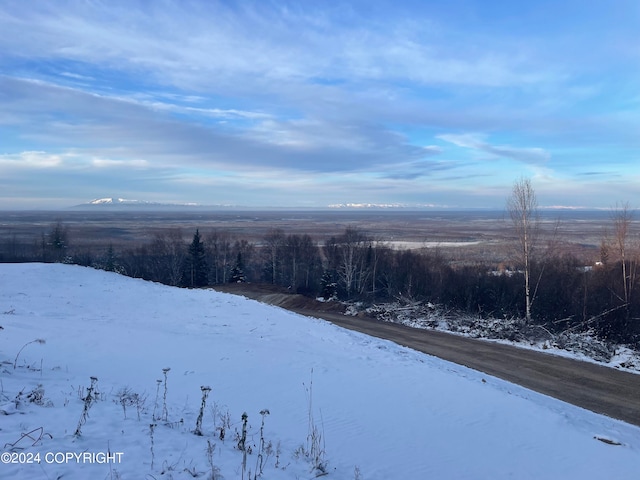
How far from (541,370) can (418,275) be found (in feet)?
60.2

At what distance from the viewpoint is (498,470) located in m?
5.59

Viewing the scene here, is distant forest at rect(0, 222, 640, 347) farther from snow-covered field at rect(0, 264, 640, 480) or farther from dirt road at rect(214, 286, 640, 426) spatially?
snow-covered field at rect(0, 264, 640, 480)

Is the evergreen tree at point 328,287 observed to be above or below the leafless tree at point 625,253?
below

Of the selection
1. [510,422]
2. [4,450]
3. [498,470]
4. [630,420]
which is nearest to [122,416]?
[4,450]

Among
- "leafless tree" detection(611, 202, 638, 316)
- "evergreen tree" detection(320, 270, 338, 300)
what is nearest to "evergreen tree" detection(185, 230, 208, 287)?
"evergreen tree" detection(320, 270, 338, 300)

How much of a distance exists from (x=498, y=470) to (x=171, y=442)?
13.2ft

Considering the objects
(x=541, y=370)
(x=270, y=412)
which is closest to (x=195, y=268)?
(x=541, y=370)

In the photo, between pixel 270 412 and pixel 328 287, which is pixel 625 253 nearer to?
pixel 328 287

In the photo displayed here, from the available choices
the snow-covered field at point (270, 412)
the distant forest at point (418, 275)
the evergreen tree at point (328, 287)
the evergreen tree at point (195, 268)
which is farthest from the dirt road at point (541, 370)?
the evergreen tree at point (195, 268)

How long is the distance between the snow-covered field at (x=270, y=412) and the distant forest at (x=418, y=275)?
12.2 metres

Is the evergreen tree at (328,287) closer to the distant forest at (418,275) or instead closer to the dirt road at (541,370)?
the distant forest at (418,275)

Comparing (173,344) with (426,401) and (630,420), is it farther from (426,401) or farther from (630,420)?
(630,420)

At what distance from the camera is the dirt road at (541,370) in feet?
37.4

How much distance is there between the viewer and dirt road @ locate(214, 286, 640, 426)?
37.4 ft
